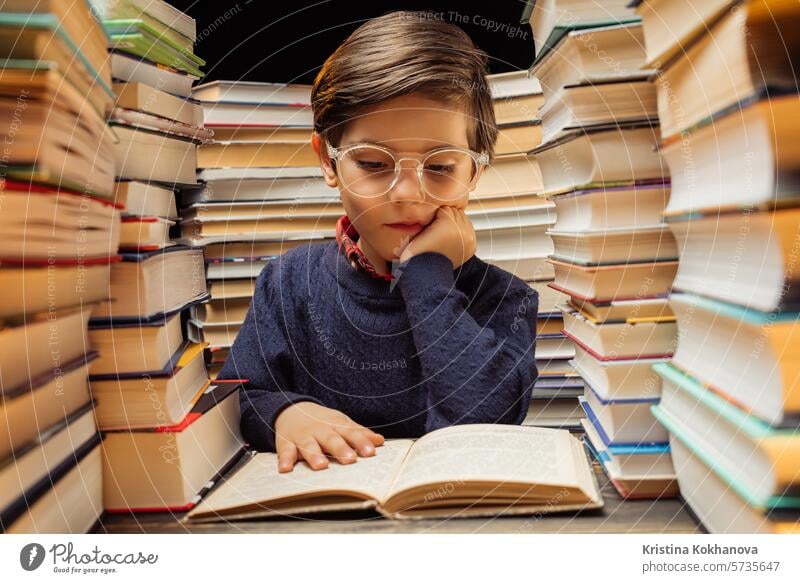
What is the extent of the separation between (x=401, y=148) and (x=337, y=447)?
0.29 m

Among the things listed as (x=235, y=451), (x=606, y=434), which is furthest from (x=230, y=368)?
(x=606, y=434)

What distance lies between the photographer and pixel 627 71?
1.57 feet

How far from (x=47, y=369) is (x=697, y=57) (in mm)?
498

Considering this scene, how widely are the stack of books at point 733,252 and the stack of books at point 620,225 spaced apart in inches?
0.6

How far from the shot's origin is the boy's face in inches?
23.5

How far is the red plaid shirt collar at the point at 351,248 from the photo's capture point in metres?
0.74

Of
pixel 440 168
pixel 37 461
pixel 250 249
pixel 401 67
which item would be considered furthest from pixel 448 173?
pixel 37 461

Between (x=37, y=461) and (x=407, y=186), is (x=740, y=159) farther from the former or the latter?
(x=37, y=461)

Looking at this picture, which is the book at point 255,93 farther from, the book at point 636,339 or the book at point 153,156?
the book at point 636,339

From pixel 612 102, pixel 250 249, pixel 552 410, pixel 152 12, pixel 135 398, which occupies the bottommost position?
pixel 552 410

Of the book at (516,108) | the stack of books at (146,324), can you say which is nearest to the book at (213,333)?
the stack of books at (146,324)

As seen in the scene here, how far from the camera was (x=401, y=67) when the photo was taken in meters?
0.60

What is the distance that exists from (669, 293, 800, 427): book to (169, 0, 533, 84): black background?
0.34 m
